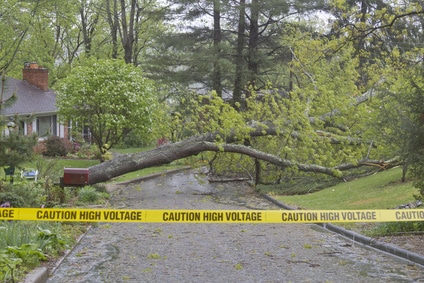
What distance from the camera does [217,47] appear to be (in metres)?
31.9

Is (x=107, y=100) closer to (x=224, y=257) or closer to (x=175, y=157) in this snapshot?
(x=175, y=157)

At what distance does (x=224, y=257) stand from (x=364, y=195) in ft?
23.9

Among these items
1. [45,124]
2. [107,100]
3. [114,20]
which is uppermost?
[114,20]

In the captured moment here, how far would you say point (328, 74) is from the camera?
2333cm

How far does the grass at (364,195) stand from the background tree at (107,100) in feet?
36.3

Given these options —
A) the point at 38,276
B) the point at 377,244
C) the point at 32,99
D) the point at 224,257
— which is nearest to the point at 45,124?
the point at 32,99

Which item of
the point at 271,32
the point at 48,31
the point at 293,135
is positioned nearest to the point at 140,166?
the point at 293,135

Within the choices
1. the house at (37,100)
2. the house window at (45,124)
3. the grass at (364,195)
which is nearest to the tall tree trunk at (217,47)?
the house at (37,100)

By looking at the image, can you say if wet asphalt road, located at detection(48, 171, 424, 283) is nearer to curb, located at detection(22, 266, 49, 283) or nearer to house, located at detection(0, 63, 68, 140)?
curb, located at detection(22, 266, 49, 283)

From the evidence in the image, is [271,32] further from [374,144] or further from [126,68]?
[374,144]

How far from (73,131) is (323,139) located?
56.7 feet

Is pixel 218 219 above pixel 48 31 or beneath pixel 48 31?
beneath

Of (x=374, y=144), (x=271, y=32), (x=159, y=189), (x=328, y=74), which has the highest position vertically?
(x=271, y=32)

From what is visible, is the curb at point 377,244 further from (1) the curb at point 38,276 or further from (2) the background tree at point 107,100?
(2) the background tree at point 107,100
